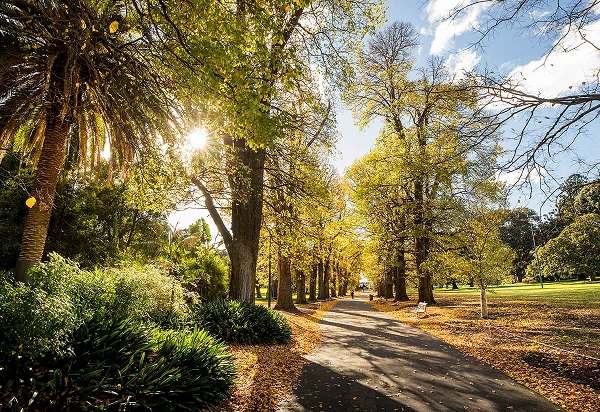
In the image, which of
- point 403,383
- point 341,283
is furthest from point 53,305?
point 341,283

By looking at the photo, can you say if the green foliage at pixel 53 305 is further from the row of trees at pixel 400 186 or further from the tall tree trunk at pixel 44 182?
the row of trees at pixel 400 186

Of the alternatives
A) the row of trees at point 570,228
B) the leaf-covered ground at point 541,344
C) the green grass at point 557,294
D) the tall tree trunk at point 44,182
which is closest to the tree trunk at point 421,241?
→ the green grass at point 557,294

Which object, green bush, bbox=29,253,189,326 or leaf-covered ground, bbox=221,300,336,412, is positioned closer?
green bush, bbox=29,253,189,326

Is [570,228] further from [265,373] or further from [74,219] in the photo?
[74,219]

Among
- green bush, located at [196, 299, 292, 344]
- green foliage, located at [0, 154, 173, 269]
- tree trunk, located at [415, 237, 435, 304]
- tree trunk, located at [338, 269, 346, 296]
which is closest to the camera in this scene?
green bush, located at [196, 299, 292, 344]

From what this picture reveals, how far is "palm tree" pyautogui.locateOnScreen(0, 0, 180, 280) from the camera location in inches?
283

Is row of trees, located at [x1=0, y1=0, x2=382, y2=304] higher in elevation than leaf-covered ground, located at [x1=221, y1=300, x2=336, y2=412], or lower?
higher

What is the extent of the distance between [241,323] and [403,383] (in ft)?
16.8

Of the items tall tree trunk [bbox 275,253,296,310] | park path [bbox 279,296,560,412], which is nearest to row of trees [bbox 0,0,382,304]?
park path [bbox 279,296,560,412]

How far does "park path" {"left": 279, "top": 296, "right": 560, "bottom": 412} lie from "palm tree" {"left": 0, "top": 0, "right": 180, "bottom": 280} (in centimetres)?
603

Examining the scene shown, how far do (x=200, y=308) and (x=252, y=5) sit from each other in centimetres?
886

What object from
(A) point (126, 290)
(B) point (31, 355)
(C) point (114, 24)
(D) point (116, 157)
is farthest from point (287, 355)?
(C) point (114, 24)

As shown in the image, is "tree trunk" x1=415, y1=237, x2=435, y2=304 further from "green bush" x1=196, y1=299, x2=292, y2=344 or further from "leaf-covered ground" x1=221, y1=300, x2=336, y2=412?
"green bush" x1=196, y1=299, x2=292, y2=344

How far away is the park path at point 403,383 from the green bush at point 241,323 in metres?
1.49
